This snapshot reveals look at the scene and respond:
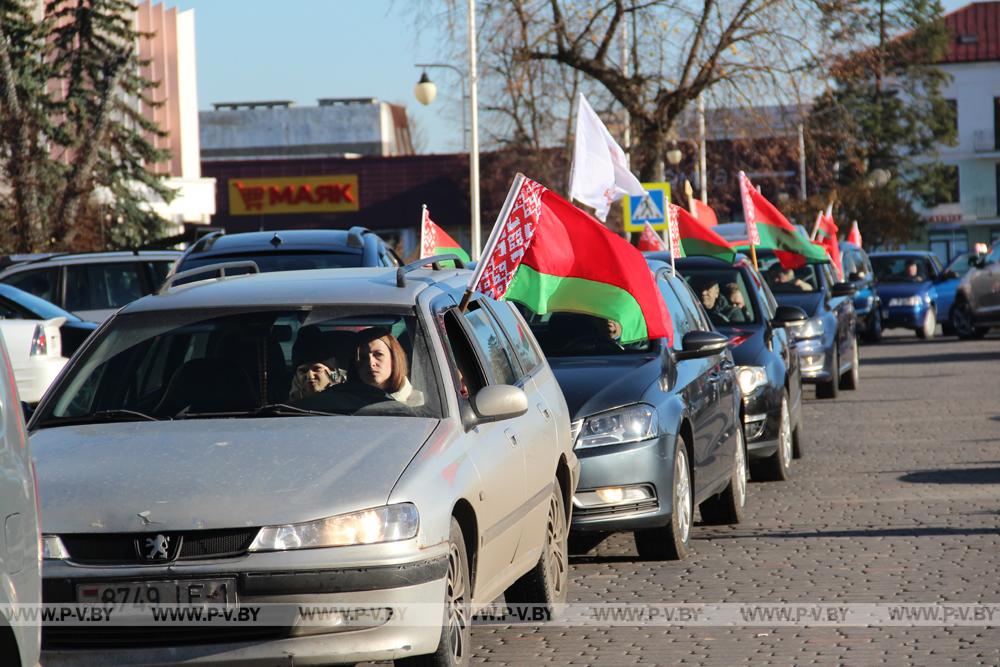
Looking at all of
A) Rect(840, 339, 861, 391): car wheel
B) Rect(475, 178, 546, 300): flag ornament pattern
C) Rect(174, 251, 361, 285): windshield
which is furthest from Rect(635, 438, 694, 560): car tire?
Rect(840, 339, 861, 391): car wheel

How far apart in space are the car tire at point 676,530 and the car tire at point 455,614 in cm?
316

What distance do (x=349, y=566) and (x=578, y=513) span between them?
11.8 ft

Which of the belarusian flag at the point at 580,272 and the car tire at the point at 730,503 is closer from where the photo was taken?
the belarusian flag at the point at 580,272

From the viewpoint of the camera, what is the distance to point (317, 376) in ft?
22.5

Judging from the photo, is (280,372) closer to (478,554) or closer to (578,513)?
(478,554)

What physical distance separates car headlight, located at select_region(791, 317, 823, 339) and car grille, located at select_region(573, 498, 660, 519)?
34.5 feet

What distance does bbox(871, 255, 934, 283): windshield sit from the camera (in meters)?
38.1

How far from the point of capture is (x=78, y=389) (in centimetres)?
694

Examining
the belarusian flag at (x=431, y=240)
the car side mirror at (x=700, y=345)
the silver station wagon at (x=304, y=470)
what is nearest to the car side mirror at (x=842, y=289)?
the belarusian flag at (x=431, y=240)

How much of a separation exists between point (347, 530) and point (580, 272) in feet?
12.8

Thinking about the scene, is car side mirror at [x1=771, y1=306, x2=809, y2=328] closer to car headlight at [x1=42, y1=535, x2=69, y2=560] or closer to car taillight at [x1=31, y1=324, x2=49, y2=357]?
car taillight at [x1=31, y1=324, x2=49, y2=357]

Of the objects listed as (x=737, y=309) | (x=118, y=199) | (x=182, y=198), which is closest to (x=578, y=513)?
(x=737, y=309)

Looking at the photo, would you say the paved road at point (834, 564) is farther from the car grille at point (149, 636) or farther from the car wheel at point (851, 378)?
the car wheel at point (851, 378)

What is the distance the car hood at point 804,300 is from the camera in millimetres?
19625
